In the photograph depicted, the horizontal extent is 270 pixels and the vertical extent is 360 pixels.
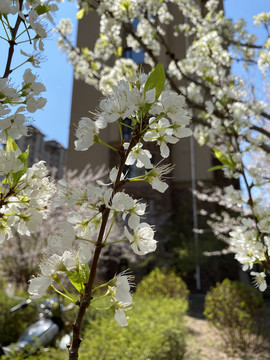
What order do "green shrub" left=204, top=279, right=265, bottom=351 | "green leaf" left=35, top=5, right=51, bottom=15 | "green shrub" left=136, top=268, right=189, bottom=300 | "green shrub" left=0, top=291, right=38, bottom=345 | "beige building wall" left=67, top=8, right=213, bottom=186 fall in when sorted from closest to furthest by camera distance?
"green leaf" left=35, top=5, right=51, bottom=15
"beige building wall" left=67, top=8, right=213, bottom=186
"green shrub" left=0, top=291, right=38, bottom=345
"green shrub" left=204, top=279, right=265, bottom=351
"green shrub" left=136, top=268, right=189, bottom=300

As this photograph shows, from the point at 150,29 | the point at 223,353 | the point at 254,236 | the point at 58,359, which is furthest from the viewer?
the point at 223,353

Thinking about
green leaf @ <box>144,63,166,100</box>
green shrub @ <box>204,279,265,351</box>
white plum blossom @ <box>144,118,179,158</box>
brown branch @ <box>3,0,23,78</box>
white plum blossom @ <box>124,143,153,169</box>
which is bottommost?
green shrub @ <box>204,279,265,351</box>

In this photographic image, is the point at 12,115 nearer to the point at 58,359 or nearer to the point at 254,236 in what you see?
the point at 254,236

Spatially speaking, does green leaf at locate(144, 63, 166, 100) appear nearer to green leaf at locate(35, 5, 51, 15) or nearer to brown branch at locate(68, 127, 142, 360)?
brown branch at locate(68, 127, 142, 360)

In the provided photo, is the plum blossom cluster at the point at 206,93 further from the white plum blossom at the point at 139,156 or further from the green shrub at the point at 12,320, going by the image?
the green shrub at the point at 12,320

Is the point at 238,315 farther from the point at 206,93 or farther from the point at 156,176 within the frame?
the point at 156,176

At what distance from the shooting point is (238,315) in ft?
11.0

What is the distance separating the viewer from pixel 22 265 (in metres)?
3.26

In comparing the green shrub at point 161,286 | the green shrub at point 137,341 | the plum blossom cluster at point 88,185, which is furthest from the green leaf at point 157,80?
the green shrub at point 161,286

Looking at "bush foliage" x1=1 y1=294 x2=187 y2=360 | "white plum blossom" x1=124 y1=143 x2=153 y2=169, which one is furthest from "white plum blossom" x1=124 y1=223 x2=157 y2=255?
"bush foliage" x1=1 y1=294 x2=187 y2=360

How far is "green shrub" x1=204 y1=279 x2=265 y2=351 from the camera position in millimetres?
3268

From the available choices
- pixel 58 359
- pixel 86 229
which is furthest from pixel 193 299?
pixel 86 229

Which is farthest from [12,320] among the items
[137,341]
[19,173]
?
[19,173]

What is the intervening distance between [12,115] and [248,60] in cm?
270
